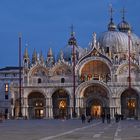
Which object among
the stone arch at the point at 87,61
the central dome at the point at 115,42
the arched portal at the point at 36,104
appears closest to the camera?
the stone arch at the point at 87,61

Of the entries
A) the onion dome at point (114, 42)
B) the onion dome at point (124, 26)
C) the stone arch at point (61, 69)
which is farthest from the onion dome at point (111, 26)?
the stone arch at point (61, 69)

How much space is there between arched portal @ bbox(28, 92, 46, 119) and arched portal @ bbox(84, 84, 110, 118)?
8.12 metres

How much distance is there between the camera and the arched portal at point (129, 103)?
310 ft

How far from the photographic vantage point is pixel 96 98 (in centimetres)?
9606

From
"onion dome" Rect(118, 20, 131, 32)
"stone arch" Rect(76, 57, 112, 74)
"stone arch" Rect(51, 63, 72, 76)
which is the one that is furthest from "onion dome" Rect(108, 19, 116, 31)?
"stone arch" Rect(51, 63, 72, 76)

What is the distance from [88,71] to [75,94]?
268 inches

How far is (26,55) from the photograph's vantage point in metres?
104

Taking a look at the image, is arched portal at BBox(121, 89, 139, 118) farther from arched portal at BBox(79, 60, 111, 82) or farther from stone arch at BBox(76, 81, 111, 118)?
arched portal at BBox(79, 60, 111, 82)

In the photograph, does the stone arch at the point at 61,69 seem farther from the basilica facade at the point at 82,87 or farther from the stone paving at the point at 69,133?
the stone paving at the point at 69,133

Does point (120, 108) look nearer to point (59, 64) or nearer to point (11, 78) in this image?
point (59, 64)

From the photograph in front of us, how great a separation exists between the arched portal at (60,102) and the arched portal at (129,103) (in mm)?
10272

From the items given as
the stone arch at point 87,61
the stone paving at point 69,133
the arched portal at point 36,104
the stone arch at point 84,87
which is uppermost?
the stone arch at point 87,61

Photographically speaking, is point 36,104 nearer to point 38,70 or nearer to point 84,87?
point 38,70

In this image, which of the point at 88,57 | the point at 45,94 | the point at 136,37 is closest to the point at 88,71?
the point at 88,57
